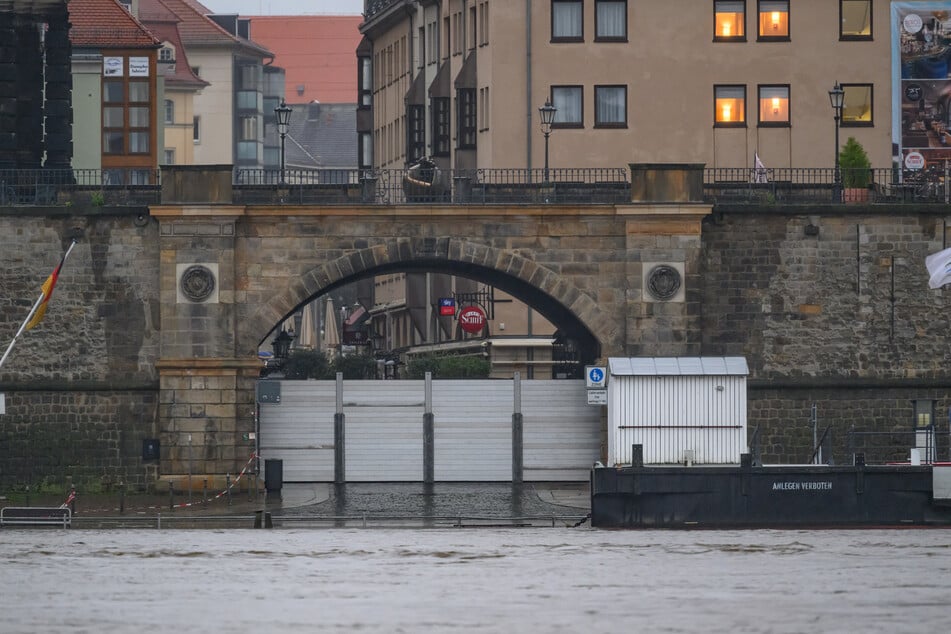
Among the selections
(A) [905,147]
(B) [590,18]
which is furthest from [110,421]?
(A) [905,147]

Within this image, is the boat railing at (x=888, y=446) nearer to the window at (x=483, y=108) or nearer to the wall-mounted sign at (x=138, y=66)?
the window at (x=483, y=108)

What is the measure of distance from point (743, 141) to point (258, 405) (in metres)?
27.2

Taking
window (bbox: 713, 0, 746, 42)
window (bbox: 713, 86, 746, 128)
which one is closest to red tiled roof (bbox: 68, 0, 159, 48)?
window (bbox: 713, 86, 746, 128)

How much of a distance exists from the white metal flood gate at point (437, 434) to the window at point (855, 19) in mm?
25751

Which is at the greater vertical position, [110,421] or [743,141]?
[743,141]

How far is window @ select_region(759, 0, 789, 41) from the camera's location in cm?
9175

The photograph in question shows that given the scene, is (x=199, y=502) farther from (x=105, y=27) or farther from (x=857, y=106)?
(x=105, y=27)

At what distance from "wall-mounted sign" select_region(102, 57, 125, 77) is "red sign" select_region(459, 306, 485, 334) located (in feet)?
128

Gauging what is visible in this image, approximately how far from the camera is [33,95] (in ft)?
258

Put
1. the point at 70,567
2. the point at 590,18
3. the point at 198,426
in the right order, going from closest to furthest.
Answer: the point at 70,567
the point at 198,426
the point at 590,18

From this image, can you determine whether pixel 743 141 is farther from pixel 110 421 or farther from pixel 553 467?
pixel 110 421

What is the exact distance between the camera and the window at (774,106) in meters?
92.2

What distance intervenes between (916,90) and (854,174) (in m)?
20.9

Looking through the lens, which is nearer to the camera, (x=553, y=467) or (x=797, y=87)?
(x=553, y=467)
